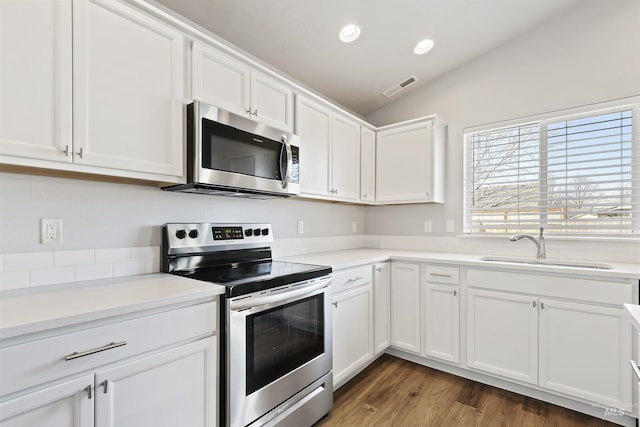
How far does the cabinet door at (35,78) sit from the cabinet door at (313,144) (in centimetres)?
Answer: 137

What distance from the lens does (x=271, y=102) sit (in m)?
2.12

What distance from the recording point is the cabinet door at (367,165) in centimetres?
306

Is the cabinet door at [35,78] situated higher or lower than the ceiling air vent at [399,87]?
lower

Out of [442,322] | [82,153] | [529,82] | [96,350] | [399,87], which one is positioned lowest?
[442,322]

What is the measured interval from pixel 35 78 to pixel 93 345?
1006 millimetres

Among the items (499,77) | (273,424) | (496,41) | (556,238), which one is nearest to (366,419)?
(273,424)

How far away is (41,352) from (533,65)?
11.6ft

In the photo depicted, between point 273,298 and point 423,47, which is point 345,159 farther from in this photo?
point 273,298

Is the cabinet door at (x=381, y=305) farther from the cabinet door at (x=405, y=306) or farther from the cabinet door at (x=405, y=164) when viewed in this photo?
the cabinet door at (x=405, y=164)

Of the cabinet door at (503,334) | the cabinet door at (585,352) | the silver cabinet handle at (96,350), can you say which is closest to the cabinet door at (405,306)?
the cabinet door at (503,334)

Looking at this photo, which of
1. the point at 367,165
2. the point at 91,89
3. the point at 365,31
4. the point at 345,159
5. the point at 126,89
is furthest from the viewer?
the point at 367,165

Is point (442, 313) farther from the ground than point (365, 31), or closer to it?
closer to it

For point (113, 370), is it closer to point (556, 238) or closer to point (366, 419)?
point (366, 419)

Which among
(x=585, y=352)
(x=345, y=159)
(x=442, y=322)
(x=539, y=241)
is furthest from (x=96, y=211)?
(x=539, y=241)
